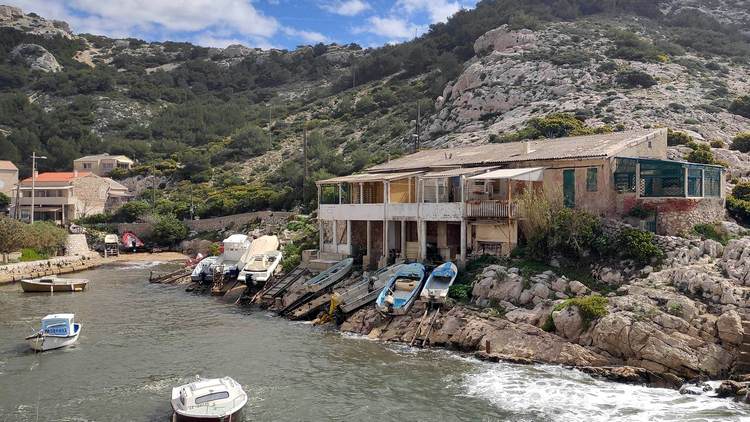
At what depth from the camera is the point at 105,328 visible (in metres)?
29.2

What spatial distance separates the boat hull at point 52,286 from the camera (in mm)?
39500

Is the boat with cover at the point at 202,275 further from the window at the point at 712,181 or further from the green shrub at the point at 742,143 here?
the green shrub at the point at 742,143

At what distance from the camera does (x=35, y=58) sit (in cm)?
14012

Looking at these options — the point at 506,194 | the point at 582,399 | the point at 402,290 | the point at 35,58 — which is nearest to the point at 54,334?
the point at 402,290

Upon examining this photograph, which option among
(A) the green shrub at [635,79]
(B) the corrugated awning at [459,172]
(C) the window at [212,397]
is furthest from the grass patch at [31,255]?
(A) the green shrub at [635,79]

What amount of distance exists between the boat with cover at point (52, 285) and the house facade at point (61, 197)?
32141 millimetres

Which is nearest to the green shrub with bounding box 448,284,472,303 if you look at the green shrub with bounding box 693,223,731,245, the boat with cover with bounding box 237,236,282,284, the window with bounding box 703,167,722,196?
the green shrub with bounding box 693,223,731,245

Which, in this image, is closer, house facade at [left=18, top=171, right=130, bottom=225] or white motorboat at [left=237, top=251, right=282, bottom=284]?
white motorboat at [left=237, top=251, right=282, bottom=284]

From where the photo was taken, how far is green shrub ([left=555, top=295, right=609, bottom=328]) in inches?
898

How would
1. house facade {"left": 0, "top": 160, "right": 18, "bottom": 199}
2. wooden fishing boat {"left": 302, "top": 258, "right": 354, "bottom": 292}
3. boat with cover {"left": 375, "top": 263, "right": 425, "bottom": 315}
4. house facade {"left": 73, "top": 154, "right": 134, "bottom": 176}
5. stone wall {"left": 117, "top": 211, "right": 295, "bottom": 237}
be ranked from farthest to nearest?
house facade {"left": 73, "top": 154, "right": 134, "bottom": 176}, house facade {"left": 0, "top": 160, "right": 18, "bottom": 199}, stone wall {"left": 117, "top": 211, "right": 295, "bottom": 237}, wooden fishing boat {"left": 302, "top": 258, "right": 354, "bottom": 292}, boat with cover {"left": 375, "top": 263, "right": 425, "bottom": 315}

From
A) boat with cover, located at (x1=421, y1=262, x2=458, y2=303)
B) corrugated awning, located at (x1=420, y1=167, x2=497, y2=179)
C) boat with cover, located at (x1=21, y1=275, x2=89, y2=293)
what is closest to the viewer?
boat with cover, located at (x1=421, y1=262, x2=458, y2=303)

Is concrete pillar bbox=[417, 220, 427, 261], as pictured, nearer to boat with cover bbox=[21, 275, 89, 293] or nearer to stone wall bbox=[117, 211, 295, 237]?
boat with cover bbox=[21, 275, 89, 293]

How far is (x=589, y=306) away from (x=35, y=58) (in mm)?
150529

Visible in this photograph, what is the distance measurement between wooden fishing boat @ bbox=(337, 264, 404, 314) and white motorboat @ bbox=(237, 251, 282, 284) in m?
7.69
